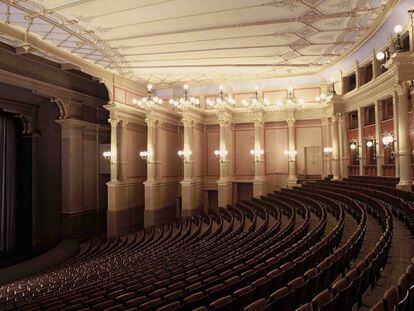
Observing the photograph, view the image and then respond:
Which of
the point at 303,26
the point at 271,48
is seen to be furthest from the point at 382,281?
the point at 271,48

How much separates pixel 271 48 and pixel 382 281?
295 inches

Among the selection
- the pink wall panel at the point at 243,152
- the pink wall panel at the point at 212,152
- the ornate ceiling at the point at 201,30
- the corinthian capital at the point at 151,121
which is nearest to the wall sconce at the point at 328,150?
the pink wall panel at the point at 243,152

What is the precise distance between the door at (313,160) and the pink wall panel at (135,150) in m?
6.18

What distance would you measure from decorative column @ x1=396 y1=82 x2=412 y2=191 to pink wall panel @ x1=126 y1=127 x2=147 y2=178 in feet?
28.2

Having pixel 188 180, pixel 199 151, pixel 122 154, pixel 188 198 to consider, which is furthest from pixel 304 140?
pixel 122 154

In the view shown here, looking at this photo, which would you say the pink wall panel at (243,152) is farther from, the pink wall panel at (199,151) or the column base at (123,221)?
the column base at (123,221)

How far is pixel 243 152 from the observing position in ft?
45.4

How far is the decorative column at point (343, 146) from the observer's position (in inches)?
471

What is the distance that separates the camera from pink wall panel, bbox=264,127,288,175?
44.1ft

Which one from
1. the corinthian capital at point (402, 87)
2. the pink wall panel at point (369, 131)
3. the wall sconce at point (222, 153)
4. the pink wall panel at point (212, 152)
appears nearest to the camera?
the corinthian capital at point (402, 87)

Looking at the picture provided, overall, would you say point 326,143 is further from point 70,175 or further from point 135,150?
point 70,175

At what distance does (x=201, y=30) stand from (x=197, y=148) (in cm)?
599

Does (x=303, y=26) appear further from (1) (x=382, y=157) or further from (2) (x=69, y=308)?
(2) (x=69, y=308)

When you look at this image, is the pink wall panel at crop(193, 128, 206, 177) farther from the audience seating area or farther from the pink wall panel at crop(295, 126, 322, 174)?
the audience seating area
